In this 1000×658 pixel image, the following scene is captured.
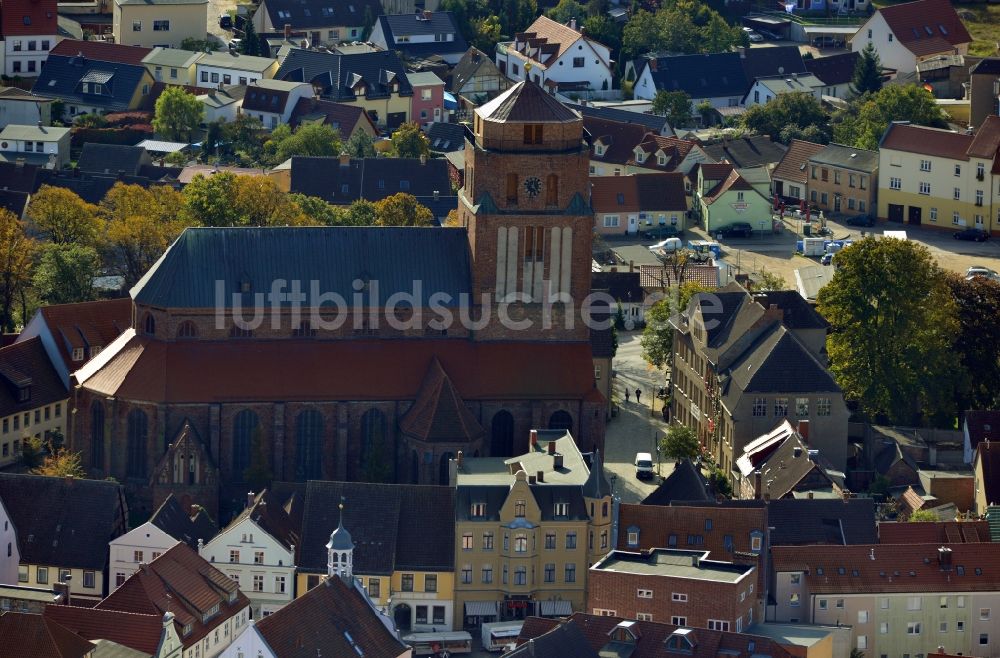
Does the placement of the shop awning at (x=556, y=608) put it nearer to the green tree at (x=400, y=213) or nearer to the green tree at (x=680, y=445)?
the green tree at (x=680, y=445)

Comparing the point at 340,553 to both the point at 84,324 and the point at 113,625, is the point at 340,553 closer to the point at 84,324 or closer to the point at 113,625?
the point at 113,625

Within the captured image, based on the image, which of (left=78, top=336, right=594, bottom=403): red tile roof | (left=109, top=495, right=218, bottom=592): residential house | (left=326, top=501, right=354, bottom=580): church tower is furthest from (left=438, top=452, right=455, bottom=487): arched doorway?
(left=326, top=501, right=354, bottom=580): church tower

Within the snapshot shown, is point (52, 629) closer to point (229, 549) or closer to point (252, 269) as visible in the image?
point (229, 549)

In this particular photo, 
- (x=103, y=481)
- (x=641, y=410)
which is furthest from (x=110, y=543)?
(x=641, y=410)

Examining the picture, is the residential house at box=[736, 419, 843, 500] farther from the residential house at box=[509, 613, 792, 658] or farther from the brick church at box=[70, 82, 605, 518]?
the residential house at box=[509, 613, 792, 658]

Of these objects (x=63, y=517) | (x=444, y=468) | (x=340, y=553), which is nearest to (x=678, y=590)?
(x=340, y=553)

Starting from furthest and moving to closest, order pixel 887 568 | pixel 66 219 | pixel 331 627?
pixel 66 219
pixel 887 568
pixel 331 627
